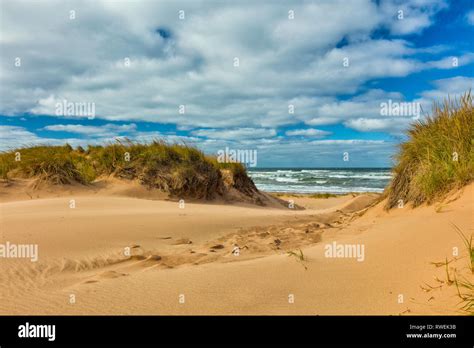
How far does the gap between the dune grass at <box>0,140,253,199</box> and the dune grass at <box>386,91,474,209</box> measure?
7256 mm

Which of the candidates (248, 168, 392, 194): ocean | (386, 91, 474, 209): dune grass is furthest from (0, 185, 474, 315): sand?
(248, 168, 392, 194): ocean

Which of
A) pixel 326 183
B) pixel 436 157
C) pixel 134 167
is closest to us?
→ pixel 436 157

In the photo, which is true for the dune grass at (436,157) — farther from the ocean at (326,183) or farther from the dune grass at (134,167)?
the ocean at (326,183)

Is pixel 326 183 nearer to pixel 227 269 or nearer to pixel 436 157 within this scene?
pixel 436 157

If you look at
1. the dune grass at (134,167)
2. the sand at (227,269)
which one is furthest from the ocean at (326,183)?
the sand at (227,269)

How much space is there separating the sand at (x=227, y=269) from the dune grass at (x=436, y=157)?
27 centimetres

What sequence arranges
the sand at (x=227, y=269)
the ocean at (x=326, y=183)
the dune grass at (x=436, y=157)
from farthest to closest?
the ocean at (x=326, y=183), the dune grass at (x=436, y=157), the sand at (x=227, y=269)

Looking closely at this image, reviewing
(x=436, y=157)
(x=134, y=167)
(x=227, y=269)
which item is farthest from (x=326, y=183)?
(x=227, y=269)

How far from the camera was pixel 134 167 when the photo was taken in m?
12.4

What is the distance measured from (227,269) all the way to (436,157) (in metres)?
3.63

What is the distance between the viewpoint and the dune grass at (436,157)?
4.95 meters

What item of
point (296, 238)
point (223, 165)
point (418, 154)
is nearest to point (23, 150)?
point (223, 165)

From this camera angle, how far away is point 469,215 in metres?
3.79

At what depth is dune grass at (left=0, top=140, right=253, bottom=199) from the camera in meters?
11.0
